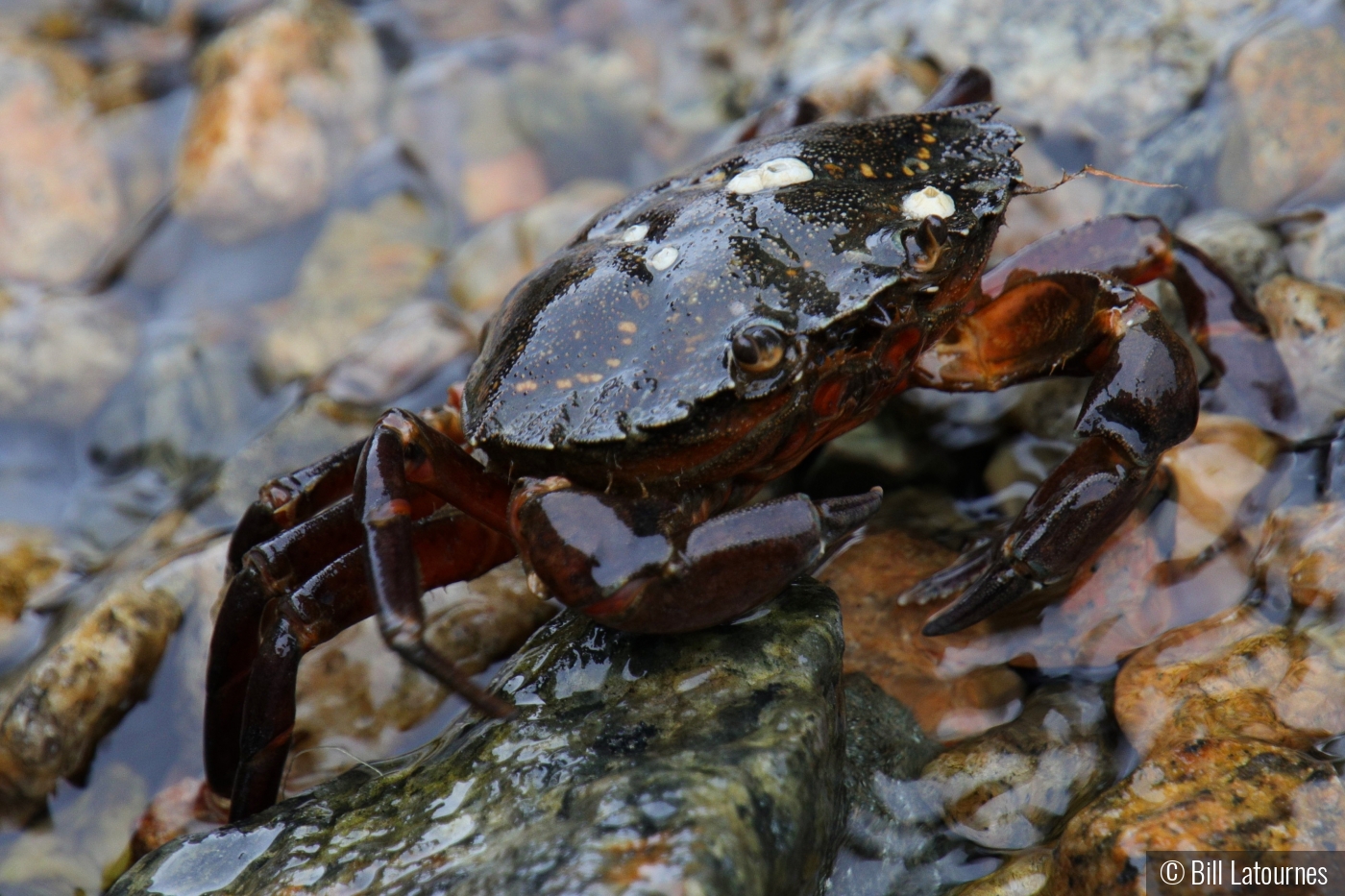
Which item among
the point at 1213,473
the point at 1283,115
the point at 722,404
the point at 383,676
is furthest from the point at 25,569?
the point at 1283,115

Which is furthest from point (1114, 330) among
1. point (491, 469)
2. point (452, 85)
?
point (452, 85)

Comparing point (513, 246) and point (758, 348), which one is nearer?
point (758, 348)

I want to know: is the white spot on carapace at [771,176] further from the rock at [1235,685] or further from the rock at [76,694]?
the rock at [76,694]

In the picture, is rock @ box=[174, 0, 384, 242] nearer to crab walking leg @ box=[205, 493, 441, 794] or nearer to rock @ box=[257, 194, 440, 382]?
rock @ box=[257, 194, 440, 382]

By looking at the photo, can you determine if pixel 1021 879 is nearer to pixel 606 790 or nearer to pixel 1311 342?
pixel 606 790

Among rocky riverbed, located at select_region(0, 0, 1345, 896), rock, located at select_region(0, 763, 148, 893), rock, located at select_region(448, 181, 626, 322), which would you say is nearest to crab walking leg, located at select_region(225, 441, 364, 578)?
rocky riverbed, located at select_region(0, 0, 1345, 896)
